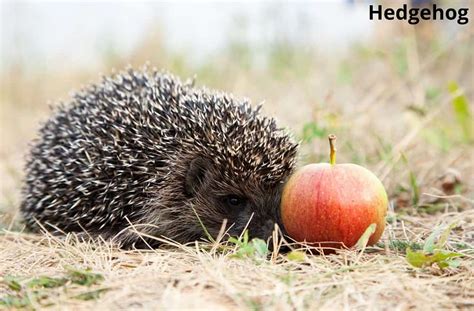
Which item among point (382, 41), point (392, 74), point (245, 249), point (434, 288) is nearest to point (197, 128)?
point (245, 249)

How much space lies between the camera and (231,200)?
202 inches

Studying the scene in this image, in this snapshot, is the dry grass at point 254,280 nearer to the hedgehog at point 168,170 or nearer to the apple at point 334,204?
the apple at point 334,204

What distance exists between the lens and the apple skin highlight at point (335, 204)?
4297mm

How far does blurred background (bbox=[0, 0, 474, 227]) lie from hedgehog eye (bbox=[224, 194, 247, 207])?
2004 mm

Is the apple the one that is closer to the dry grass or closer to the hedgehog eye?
the dry grass

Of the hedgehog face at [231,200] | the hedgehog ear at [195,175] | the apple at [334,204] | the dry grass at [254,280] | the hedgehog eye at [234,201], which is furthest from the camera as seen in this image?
the hedgehog ear at [195,175]

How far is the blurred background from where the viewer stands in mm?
7580

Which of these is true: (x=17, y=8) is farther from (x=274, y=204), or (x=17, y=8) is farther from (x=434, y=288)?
(x=434, y=288)

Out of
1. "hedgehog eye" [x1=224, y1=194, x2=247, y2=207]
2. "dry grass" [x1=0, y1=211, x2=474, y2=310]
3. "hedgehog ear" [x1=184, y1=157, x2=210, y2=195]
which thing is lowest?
"dry grass" [x1=0, y1=211, x2=474, y2=310]

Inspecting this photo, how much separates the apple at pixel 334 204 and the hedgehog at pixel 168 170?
45 cm

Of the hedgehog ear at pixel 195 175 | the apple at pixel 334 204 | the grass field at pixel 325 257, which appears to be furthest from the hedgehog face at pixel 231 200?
the apple at pixel 334 204

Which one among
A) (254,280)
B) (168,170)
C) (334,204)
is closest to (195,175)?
(168,170)

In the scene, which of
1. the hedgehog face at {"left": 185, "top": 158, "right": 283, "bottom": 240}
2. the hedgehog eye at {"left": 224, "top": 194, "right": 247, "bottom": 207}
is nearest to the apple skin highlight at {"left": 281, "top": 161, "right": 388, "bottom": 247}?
the hedgehog face at {"left": 185, "top": 158, "right": 283, "bottom": 240}

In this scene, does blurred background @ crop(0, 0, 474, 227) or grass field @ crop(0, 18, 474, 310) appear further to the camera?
blurred background @ crop(0, 0, 474, 227)
